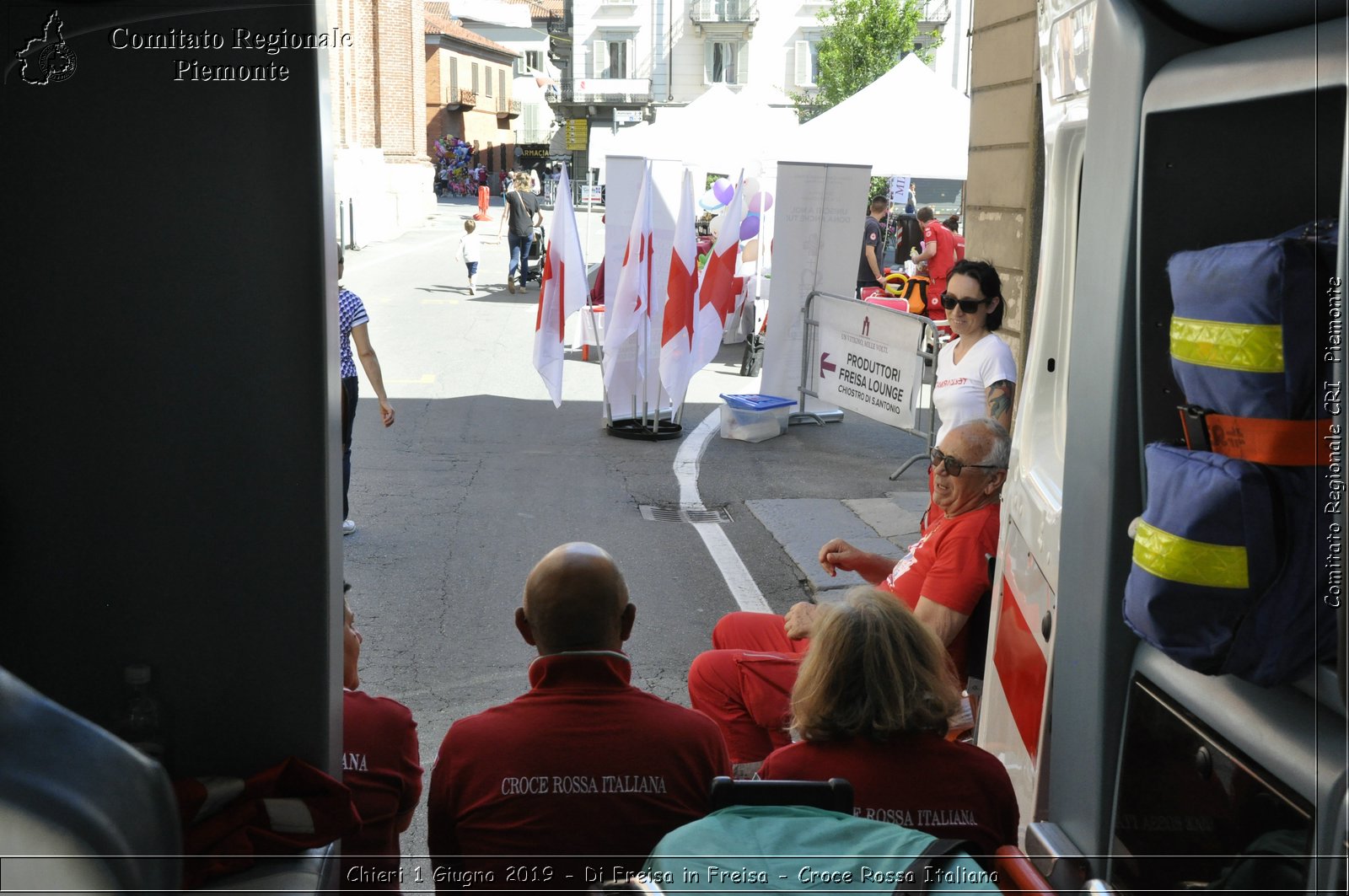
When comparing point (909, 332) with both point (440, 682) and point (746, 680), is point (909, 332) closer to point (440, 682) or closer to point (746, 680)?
point (440, 682)

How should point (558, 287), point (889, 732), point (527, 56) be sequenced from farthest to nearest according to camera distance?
point (527, 56) < point (558, 287) < point (889, 732)

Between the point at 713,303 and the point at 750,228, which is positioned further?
the point at 750,228

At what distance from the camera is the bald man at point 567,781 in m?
2.60

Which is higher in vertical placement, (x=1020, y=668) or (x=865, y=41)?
(x=865, y=41)

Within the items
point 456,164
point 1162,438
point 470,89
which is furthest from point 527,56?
point 1162,438

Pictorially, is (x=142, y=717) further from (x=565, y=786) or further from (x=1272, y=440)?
(x=1272, y=440)

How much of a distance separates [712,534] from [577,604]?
18.3ft

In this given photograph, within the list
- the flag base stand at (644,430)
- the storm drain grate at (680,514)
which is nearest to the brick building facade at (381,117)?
the flag base stand at (644,430)

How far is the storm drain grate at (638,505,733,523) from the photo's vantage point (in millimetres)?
8750

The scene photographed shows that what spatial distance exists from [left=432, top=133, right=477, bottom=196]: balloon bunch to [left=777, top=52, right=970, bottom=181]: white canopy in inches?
2302

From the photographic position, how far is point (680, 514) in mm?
8898

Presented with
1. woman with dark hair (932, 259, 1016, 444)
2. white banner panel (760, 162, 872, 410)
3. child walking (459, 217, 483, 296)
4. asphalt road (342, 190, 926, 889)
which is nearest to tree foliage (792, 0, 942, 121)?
child walking (459, 217, 483, 296)

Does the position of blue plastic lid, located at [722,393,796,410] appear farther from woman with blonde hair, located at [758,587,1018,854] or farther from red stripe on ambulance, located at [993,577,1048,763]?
woman with blonde hair, located at [758,587,1018,854]

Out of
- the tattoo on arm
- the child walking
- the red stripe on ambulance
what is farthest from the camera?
the child walking
